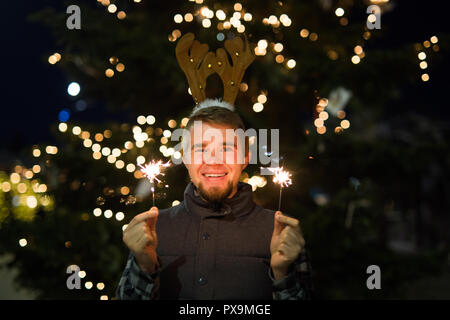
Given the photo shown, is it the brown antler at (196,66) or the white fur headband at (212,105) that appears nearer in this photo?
the white fur headband at (212,105)

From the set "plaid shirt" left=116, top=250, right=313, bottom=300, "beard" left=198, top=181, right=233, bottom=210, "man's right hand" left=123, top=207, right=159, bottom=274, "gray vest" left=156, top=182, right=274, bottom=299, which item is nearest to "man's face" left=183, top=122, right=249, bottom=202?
"beard" left=198, top=181, right=233, bottom=210

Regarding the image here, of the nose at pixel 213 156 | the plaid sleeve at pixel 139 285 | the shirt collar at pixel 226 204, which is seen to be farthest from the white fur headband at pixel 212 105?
the plaid sleeve at pixel 139 285

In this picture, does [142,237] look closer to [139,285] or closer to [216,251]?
[139,285]

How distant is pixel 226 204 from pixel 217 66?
0.84 meters

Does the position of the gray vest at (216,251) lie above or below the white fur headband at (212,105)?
below

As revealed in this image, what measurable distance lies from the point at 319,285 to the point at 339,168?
1.43 meters

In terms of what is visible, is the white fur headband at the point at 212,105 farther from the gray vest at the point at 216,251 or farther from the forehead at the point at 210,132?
the gray vest at the point at 216,251

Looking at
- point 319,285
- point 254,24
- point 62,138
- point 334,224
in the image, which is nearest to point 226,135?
point 254,24

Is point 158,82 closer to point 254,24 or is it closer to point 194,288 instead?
point 254,24

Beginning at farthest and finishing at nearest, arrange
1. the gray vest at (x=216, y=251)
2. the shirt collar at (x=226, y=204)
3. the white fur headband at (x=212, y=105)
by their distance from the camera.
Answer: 1. the white fur headband at (x=212, y=105)
2. the shirt collar at (x=226, y=204)
3. the gray vest at (x=216, y=251)

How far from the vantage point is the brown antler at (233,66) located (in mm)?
2236

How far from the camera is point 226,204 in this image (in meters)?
1.92

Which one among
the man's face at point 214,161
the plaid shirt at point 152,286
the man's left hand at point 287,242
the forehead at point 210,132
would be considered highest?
the forehead at point 210,132

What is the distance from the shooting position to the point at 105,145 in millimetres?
4266
